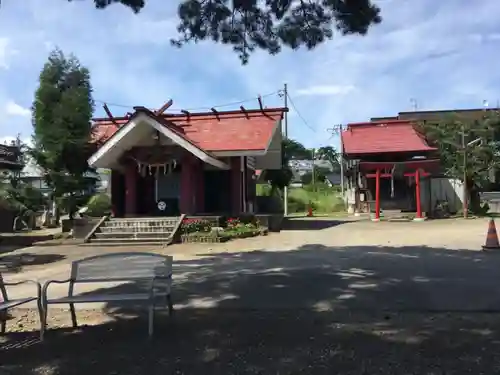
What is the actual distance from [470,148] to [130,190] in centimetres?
1843

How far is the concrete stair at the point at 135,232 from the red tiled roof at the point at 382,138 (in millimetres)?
15784

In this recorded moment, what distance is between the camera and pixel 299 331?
596cm

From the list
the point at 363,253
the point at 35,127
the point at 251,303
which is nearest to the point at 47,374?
the point at 251,303

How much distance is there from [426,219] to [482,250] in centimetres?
1540

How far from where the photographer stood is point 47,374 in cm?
471

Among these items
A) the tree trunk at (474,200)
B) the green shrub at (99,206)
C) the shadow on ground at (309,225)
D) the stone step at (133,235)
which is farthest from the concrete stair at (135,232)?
the tree trunk at (474,200)

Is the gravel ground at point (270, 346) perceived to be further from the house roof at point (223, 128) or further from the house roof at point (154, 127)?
the house roof at point (223, 128)

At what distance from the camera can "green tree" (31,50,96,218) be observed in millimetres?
22359

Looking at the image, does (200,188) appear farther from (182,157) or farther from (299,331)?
(299,331)

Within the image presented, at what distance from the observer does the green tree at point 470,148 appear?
30688mm

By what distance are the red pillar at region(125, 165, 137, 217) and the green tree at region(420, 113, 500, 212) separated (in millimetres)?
17331

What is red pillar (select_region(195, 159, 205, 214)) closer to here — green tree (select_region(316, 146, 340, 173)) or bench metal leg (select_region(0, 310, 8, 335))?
bench metal leg (select_region(0, 310, 8, 335))

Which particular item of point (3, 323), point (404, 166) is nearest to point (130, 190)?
point (404, 166)

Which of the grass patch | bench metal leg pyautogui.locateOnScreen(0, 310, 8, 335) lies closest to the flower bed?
bench metal leg pyautogui.locateOnScreen(0, 310, 8, 335)
